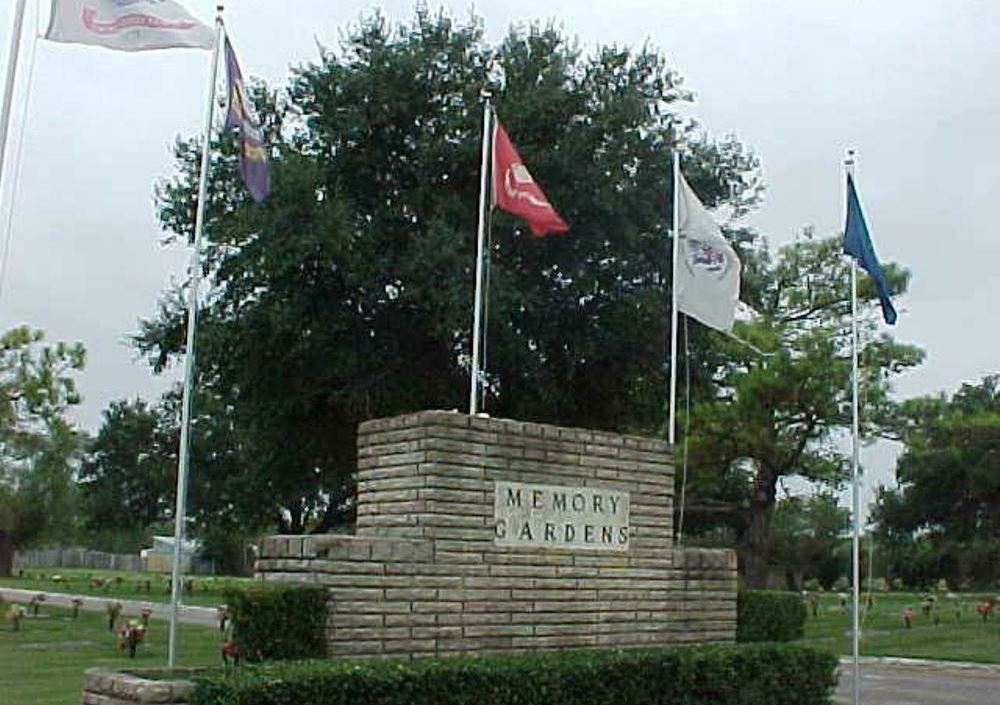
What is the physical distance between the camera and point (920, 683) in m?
19.8

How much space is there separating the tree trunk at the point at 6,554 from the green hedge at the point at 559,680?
49672 millimetres

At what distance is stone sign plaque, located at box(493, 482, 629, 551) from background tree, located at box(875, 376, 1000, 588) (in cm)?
1918

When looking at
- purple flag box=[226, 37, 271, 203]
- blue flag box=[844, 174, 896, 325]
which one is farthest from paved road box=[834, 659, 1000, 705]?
purple flag box=[226, 37, 271, 203]

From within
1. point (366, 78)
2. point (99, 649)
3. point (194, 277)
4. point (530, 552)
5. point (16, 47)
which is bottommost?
point (99, 649)

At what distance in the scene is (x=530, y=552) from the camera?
11.1m

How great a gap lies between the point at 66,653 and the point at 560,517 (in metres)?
12.3

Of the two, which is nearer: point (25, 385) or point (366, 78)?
point (366, 78)

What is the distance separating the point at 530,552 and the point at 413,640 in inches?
55.0

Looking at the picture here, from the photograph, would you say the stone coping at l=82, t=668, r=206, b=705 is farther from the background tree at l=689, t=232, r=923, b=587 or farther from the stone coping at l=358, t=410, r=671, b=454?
the background tree at l=689, t=232, r=923, b=587

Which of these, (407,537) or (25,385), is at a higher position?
(25,385)

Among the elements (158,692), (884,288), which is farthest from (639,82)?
(158,692)

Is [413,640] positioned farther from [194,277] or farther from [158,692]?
[194,277]

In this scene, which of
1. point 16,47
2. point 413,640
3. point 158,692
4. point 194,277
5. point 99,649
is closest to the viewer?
point 158,692

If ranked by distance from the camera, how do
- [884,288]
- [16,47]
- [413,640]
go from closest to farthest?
1. [413,640]
2. [16,47]
3. [884,288]
